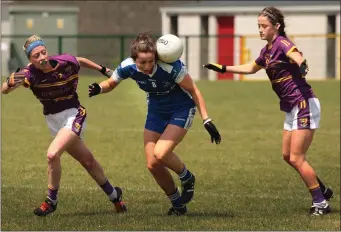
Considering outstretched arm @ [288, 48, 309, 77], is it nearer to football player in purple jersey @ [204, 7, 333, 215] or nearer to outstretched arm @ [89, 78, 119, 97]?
football player in purple jersey @ [204, 7, 333, 215]

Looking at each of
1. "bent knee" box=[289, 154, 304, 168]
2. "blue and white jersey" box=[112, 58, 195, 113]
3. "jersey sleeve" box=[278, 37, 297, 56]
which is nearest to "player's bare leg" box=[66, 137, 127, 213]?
"blue and white jersey" box=[112, 58, 195, 113]

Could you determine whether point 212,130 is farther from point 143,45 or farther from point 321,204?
point 321,204

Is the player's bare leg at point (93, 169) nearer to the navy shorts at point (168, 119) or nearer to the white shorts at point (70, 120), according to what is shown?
the white shorts at point (70, 120)

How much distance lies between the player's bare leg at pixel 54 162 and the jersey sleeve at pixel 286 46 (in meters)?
2.20

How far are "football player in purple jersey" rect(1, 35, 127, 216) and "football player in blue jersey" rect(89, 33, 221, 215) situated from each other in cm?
28

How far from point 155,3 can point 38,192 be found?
111ft

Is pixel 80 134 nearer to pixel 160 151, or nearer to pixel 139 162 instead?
pixel 160 151

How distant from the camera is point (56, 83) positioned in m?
9.16

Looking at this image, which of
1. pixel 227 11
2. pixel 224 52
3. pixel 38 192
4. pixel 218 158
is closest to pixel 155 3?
pixel 227 11

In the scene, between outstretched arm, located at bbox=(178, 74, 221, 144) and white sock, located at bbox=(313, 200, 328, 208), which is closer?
outstretched arm, located at bbox=(178, 74, 221, 144)

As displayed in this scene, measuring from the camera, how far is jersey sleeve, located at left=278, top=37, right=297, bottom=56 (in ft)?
30.3

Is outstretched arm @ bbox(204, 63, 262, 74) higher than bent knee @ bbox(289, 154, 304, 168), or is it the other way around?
outstretched arm @ bbox(204, 63, 262, 74)

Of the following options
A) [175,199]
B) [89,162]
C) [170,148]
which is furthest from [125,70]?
[175,199]

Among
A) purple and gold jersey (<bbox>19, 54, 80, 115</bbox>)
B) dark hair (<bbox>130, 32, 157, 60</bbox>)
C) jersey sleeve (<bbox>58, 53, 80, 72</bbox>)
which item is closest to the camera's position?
dark hair (<bbox>130, 32, 157, 60</bbox>)
